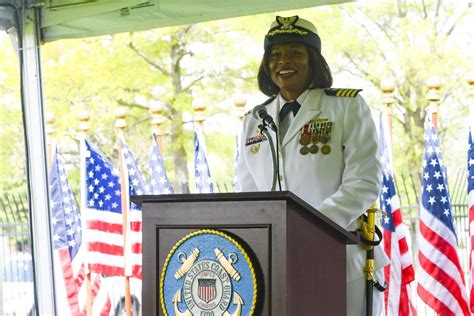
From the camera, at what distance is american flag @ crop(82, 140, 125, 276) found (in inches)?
245

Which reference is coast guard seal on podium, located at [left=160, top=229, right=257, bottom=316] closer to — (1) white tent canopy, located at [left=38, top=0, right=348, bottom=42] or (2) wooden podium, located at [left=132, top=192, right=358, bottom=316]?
(2) wooden podium, located at [left=132, top=192, right=358, bottom=316]

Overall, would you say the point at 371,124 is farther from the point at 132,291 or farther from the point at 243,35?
the point at 243,35

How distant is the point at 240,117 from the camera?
18.9 ft

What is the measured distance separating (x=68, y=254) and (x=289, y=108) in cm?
370

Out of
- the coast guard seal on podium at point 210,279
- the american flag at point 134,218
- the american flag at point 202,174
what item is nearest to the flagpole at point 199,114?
the american flag at point 202,174

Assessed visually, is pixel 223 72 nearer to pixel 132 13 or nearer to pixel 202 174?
pixel 202 174

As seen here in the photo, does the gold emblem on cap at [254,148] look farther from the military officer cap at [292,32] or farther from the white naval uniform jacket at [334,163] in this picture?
the military officer cap at [292,32]

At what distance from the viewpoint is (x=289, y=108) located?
3.13m

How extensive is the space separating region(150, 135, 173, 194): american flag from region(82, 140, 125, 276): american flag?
29cm

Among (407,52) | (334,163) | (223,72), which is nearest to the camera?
(334,163)

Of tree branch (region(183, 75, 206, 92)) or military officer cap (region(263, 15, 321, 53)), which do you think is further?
tree branch (region(183, 75, 206, 92))

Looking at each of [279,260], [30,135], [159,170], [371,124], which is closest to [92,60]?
[159,170]

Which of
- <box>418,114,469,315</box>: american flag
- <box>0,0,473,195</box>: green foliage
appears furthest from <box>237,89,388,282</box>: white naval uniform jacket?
<box>0,0,473,195</box>: green foliage

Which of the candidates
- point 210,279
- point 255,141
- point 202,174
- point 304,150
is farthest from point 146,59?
point 210,279
